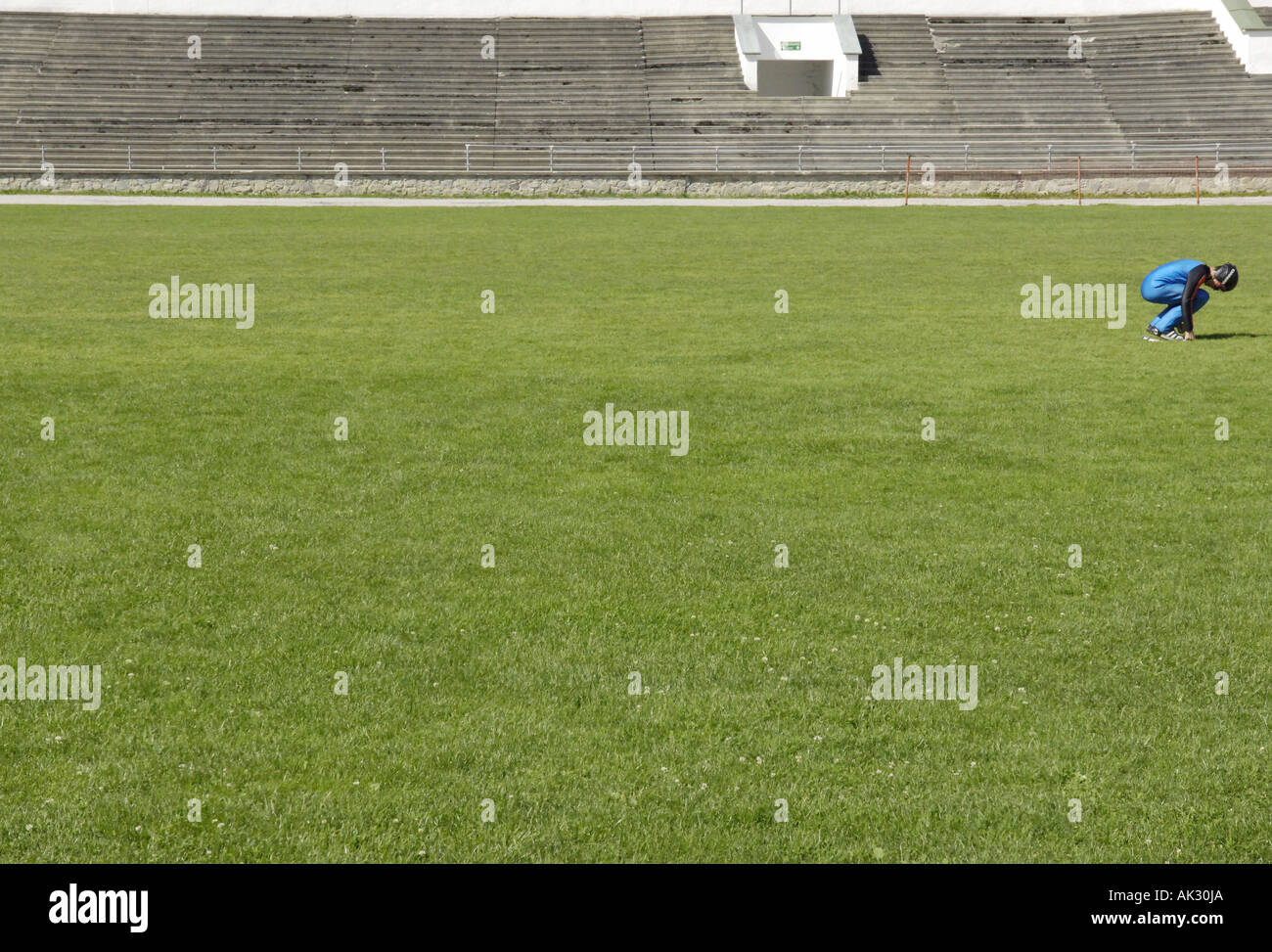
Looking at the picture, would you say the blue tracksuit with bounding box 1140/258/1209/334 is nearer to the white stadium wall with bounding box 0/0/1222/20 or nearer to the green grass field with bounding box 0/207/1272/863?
the green grass field with bounding box 0/207/1272/863

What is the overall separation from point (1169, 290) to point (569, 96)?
38961 mm

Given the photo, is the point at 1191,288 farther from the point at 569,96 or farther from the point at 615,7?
the point at 615,7

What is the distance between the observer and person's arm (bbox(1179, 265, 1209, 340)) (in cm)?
1531

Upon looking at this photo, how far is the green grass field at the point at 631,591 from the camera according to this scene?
5.04 m

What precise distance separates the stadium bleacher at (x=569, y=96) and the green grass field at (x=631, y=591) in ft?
103

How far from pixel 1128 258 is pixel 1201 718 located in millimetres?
20256

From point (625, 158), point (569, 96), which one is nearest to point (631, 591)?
point (625, 158)

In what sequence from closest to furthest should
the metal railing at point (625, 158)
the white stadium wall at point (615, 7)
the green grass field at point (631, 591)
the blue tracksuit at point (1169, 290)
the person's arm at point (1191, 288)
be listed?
the green grass field at point (631, 591)
the person's arm at point (1191, 288)
the blue tracksuit at point (1169, 290)
the metal railing at point (625, 158)
the white stadium wall at point (615, 7)

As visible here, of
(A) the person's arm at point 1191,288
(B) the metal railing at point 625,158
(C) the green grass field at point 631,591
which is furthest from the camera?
(B) the metal railing at point 625,158

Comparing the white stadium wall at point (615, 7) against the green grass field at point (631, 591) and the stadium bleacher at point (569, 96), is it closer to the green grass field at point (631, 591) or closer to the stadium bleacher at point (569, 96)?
the stadium bleacher at point (569, 96)

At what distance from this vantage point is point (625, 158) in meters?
46.4

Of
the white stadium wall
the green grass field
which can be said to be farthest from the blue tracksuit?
the white stadium wall

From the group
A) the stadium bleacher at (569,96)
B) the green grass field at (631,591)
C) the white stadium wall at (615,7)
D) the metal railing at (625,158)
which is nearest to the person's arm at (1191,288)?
the green grass field at (631,591)

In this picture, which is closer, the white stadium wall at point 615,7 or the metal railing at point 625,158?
the metal railing at point 625,158
